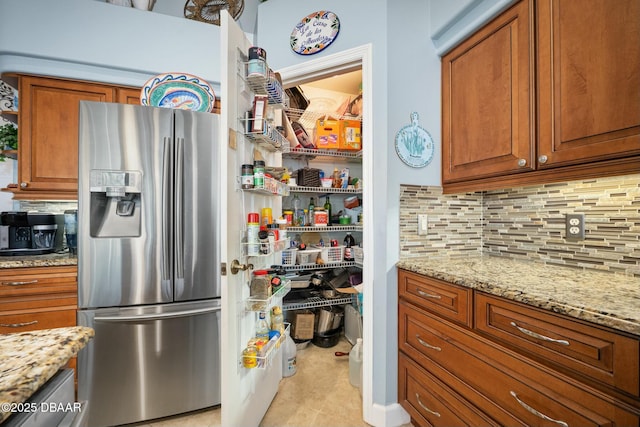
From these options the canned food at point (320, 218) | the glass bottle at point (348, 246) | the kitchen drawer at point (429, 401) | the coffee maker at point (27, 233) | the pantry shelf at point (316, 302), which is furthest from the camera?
the glass bottle at point (348, 246)

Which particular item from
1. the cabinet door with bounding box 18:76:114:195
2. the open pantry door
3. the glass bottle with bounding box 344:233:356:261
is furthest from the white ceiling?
the cabinet door with bounding box 18:76:114:195

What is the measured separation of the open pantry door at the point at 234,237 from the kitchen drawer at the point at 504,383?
884 millimetres

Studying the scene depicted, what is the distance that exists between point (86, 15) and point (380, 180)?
248 cm

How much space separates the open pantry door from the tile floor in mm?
272

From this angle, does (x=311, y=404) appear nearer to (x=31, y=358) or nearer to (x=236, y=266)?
(x=236, y=266)

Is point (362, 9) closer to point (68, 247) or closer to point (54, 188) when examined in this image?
point (54, 188)

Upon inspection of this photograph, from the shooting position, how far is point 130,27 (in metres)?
2.06

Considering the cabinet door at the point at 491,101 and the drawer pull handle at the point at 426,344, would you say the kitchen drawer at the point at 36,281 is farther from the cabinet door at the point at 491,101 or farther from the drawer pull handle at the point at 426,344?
the cabinet door at the point at 491,101

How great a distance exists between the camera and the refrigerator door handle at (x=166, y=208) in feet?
5.07

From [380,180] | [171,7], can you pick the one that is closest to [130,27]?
[171,7]

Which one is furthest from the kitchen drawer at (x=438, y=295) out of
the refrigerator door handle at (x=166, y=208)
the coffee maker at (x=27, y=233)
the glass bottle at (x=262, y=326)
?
the coffee maker at (x=27, y=233)

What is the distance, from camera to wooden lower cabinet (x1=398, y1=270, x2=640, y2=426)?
28.9 inches

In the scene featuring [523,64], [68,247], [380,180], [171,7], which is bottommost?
[68,247]

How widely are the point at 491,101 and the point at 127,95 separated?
2.54 m
